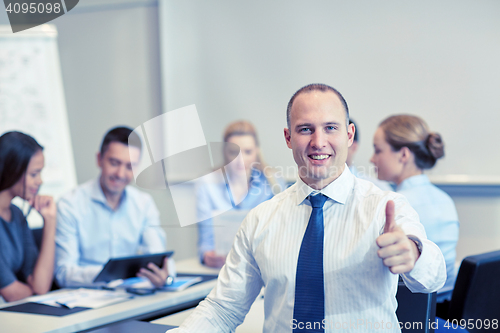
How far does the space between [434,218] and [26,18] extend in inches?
154

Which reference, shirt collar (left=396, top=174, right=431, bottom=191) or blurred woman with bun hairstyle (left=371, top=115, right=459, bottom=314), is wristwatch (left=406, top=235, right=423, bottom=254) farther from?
shirt collar (left=396, top=174, right=431, bottom=191)

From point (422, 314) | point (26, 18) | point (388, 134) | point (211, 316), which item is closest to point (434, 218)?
point (388, 134)

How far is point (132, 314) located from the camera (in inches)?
68.6

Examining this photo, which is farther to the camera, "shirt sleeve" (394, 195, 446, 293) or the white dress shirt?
the white dress shirt

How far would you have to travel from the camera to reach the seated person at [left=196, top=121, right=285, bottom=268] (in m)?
2.78

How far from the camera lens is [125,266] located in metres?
1.87

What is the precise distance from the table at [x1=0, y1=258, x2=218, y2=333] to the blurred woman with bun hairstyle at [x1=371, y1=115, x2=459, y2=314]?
1029 mm

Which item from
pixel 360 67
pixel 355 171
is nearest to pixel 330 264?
pixel 355 171

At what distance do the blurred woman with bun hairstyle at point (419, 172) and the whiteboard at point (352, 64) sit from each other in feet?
2.67

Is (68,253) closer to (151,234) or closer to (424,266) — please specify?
(151,234)

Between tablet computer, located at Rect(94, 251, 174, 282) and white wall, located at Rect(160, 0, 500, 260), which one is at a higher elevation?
white wall, located at Rect(160, 0, 500, 260)

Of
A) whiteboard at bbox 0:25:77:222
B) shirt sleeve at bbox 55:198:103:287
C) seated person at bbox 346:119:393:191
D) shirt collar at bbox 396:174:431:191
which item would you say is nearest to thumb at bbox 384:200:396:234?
shirt collar at bbox 396:174:431:191

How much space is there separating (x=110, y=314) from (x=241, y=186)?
4.39 ft

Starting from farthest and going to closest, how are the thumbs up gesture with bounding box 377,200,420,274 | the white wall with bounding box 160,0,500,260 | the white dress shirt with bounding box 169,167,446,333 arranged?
the white wall with bounding box 160,0,500,260 < the white dress shirt with bounding box 169,167,446,333 < the thumbs up gesture with bounding box 377,200,420,274
